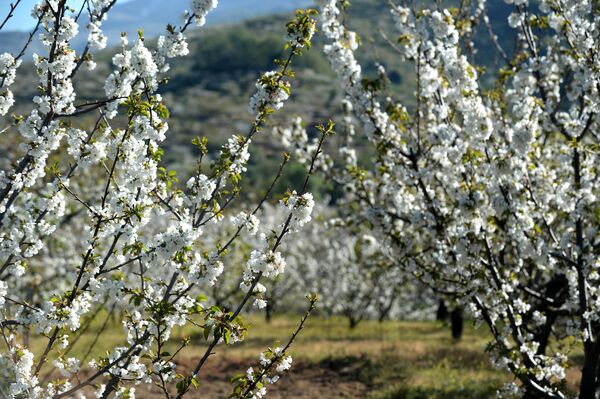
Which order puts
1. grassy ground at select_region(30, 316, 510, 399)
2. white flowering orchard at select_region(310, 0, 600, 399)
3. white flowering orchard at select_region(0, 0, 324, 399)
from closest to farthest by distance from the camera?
white flowering orchard at select_region(0, 0, 324, 399), white flowering orchard at select_region(310, 0, 600, 399), grassy ground at select_region(30, 316, 510, 399)

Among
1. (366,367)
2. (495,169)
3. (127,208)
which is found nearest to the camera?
(127,208)

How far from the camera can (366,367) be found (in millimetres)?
16234

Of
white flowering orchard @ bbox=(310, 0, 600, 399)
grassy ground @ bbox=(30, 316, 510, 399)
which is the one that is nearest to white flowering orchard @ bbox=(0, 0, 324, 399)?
white flowering orchard @ bbox=(310, 0, 600, 399)

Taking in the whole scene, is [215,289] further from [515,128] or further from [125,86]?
[125,86]

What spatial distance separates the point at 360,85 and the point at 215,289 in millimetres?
19335

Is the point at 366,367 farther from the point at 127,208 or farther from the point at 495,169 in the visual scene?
the point at 127,208

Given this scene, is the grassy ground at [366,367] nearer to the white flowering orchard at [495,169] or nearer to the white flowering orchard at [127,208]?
the white flowering orchard at [495,169]

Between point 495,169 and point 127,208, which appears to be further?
point 495,169

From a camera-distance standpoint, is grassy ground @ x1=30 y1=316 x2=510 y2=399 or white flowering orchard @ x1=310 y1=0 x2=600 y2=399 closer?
white flowering orchard @ x1=310 y1=0 x2=600 y2=399

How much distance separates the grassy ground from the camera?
13.5 m

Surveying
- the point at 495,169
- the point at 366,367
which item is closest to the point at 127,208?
the point at 495,169

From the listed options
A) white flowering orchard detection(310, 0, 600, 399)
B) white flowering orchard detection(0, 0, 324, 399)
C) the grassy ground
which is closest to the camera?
white flowering orchard detection(0, 0, 324, 399)

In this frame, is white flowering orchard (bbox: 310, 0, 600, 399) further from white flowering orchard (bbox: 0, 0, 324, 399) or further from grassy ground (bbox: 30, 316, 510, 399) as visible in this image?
white flowering orchard (bbox: 0, 0, 324, 399)

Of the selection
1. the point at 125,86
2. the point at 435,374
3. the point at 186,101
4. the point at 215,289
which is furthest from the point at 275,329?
the point at 186,101
